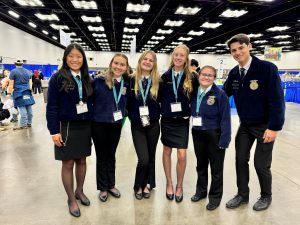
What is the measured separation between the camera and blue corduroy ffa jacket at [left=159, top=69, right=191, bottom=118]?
233cm

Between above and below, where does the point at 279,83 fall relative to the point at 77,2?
below

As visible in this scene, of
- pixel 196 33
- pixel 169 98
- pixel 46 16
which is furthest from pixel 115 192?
pixel 196 33

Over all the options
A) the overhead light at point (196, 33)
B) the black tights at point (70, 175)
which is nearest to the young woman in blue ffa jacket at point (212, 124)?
the black tights at point (70, 175)

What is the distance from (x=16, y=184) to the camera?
114 inches

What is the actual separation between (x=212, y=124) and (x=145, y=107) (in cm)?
64

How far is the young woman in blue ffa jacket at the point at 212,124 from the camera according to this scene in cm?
221

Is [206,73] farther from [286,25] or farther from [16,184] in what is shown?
[286,25]

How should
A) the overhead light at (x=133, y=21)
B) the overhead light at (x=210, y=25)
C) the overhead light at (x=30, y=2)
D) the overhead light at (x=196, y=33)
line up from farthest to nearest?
the overhead light at (x=196, y=33) → the overhead light at (x=210, y=25) → the overhead light at (x=133, y=21) → the overhead light at (x=30, y=2)

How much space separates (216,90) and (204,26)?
1191 centimetres

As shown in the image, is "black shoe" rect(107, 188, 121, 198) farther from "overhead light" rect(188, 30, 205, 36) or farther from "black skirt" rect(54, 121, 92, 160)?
"overhead light" rect(188, 30, 205, 36)

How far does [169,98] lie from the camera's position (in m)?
2.36

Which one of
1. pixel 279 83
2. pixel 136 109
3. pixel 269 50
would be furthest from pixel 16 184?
pixel 269 50

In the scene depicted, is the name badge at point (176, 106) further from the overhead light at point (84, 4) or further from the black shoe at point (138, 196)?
the overhead light at point (84, 4)

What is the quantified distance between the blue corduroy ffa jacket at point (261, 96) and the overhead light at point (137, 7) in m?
8.28
